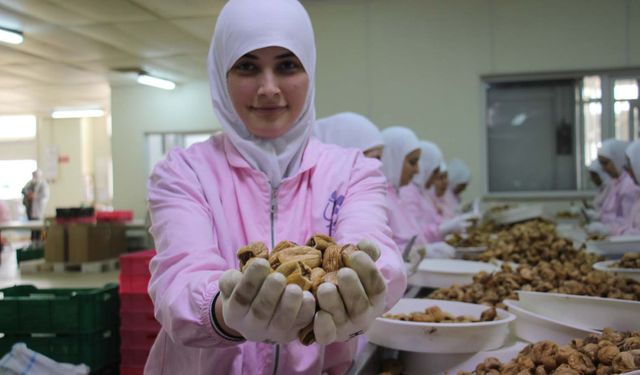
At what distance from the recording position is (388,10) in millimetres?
6273

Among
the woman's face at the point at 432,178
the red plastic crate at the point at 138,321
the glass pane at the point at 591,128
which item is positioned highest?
the glass pane at the point at 591,128

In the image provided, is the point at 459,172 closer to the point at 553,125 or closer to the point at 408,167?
the point at 553,125

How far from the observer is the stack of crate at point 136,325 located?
9.27 ft

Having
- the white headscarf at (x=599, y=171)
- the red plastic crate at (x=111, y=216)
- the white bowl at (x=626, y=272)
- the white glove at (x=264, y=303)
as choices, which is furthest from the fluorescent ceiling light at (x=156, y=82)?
the white glove at (x=264, y=303)

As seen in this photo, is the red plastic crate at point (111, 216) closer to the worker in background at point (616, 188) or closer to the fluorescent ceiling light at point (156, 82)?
the fluorescent ceiling light at point (156, 82)

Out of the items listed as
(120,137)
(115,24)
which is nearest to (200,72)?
(120,137)

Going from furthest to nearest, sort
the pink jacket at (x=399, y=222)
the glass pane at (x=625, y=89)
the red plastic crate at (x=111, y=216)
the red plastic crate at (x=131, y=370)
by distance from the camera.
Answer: the red plastic crate at (x=111, y=216) → the glass pane at (x=625, y=89) → the pink jacket at (x=399, y=222) → the red plastic crate at (x=131, y=370)

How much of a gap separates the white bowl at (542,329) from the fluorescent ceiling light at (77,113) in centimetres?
1345

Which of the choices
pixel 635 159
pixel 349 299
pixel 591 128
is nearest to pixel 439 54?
pixel 591 128

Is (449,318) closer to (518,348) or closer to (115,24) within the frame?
(518,348)

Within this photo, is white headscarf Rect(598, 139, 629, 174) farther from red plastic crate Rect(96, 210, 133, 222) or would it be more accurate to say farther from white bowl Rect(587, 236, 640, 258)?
red plastic crate Rect(96, 210, 133, 222)

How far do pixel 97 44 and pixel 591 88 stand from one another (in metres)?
6.18

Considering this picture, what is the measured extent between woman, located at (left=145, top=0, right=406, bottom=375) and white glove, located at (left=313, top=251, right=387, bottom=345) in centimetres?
18

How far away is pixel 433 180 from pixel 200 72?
5236mm
